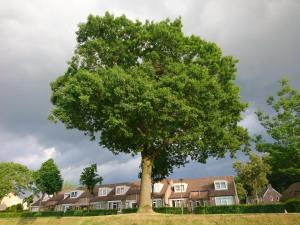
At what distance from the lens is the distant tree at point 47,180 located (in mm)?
82000

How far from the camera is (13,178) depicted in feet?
289

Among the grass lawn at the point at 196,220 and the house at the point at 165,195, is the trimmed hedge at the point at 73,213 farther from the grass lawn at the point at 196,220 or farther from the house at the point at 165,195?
the grass lawn at the point at 196,220

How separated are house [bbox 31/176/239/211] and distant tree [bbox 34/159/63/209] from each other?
10464mm

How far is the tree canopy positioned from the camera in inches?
3228

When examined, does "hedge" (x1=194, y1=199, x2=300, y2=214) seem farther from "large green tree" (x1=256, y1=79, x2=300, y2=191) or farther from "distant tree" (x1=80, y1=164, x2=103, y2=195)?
"distant tree" (x1=80, y1=164, x2=103, y2=195)

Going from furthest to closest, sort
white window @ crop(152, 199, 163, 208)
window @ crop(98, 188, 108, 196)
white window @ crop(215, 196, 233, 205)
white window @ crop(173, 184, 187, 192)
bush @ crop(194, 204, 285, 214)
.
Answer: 1. window @ crop(98, 188, 108, 196)
2. white window @ crop(173, 184, 187, 192)
3. white window @ crop(152, 199, 163, 208)
4. white window @ crop(215, 196, 233, 205)
5. bush @ crop(194, 204, 285, 214)

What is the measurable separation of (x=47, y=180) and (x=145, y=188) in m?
51.8

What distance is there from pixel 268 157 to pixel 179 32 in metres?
18.9

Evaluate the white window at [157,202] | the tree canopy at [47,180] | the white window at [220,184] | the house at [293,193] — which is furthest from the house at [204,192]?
the tree canopy at [47,180]

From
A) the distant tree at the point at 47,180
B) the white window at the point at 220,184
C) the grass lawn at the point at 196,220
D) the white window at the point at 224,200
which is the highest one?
the distant tree at the point at 47,180

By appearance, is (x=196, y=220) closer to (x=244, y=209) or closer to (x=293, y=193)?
(x=244, y=209)

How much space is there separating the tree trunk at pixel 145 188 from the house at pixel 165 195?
1452 inches

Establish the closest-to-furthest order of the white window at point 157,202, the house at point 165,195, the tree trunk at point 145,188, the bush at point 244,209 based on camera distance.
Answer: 1. the tree trunk at point 145,188
2. the bush at point 244,209
3. the house at point 165,195
4. the white window at point 157,202

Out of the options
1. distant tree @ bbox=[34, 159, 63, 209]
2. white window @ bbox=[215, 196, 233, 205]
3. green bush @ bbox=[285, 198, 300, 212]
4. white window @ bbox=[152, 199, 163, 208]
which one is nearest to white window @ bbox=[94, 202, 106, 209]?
distant tree @ bbox=[34, 159, 63, 209]
